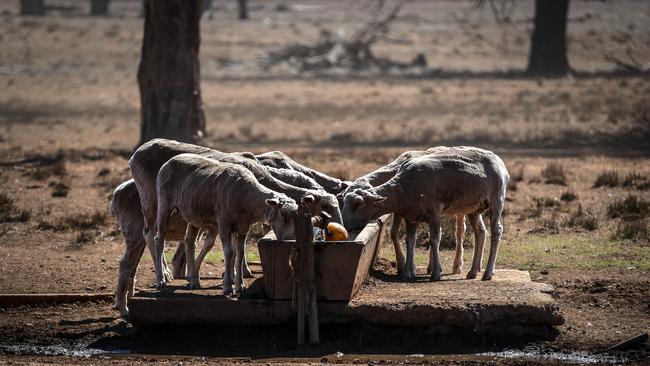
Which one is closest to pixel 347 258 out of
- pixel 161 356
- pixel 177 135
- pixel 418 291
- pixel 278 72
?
pixel 418 291

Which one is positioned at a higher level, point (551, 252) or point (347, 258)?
point (347, 258)

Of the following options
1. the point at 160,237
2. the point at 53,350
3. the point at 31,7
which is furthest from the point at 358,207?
the point at 31,7

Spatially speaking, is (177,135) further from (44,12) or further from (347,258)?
(44,12)

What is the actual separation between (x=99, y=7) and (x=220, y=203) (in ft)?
190

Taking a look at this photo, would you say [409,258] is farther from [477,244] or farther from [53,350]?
[53,350]

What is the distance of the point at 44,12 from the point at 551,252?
53100mm

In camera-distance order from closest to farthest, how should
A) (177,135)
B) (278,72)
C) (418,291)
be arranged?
(418,291)
(177,135)
(278,72)

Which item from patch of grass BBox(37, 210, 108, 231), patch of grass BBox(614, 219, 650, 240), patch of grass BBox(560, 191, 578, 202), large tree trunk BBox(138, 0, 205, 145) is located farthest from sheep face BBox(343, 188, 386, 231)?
large tree trunk BBox(138, 0, 205, 145)

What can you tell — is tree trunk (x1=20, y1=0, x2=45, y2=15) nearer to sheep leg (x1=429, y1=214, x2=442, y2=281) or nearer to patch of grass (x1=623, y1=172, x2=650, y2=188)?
patch of grass (x1=623, y1=172, x2=650, y2=188)

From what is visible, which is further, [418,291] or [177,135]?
[177,135]

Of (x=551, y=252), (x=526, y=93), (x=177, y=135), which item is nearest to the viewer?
(x=551, y=252)

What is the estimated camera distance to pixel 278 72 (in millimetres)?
48031

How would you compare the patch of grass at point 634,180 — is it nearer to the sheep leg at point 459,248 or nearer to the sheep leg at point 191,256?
the sheep leg at point 459,248

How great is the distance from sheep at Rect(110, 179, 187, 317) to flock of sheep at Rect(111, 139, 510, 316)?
0.01 m
